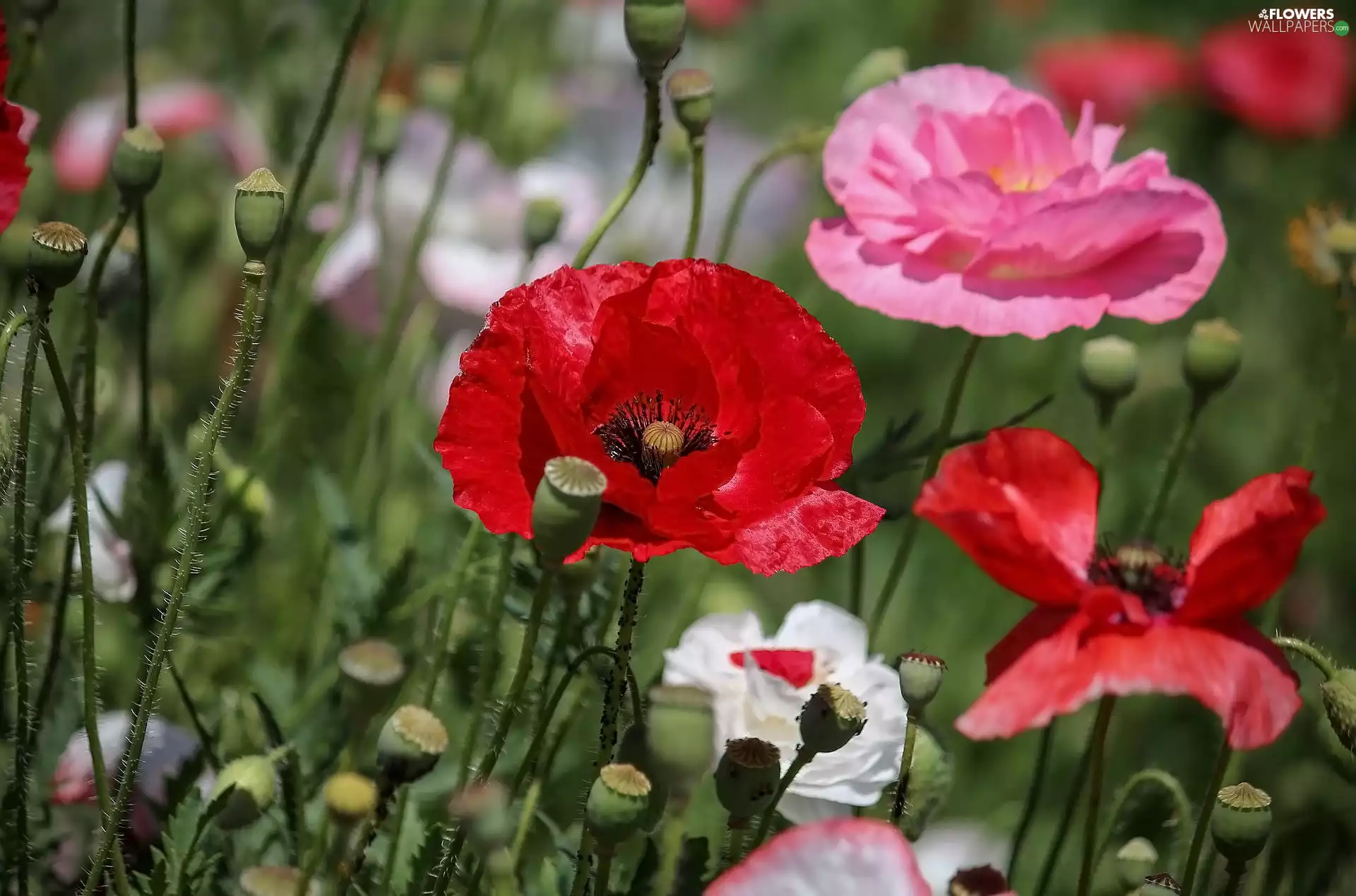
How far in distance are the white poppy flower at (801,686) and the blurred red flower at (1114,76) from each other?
1.61 m

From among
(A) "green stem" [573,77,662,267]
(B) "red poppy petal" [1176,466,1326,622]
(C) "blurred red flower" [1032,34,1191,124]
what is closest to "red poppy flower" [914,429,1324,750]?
(B) "red poppy petal" [1176,466,1326,622]

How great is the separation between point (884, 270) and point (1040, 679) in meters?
0.30

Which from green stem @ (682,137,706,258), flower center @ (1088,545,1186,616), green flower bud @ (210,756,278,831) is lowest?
green flower bud @ (210,756,278,831)

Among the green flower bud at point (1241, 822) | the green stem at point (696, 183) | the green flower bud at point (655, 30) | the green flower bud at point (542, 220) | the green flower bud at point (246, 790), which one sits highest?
the green flower bud at point (655, 30)

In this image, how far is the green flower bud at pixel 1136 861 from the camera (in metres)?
0.71

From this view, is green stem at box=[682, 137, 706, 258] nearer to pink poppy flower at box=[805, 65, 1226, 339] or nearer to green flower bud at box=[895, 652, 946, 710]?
pink poppy flower at box=[805, 65, 1226, 339]

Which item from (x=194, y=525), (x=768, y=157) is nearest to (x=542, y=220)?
(x=768, y=157)

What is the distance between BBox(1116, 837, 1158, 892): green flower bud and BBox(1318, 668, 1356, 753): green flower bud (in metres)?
0.10

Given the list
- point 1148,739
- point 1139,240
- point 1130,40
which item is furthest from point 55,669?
point 1130,40

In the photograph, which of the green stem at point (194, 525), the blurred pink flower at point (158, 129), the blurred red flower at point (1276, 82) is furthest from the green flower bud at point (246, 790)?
the blurred red flower at point (1276, 82)

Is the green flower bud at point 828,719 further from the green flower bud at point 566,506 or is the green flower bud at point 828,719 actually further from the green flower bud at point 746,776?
the green flower bud at point 566,506

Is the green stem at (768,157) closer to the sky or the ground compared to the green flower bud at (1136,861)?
closer to the sky

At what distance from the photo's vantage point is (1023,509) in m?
0.64

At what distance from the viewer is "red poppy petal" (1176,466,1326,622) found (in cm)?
60
